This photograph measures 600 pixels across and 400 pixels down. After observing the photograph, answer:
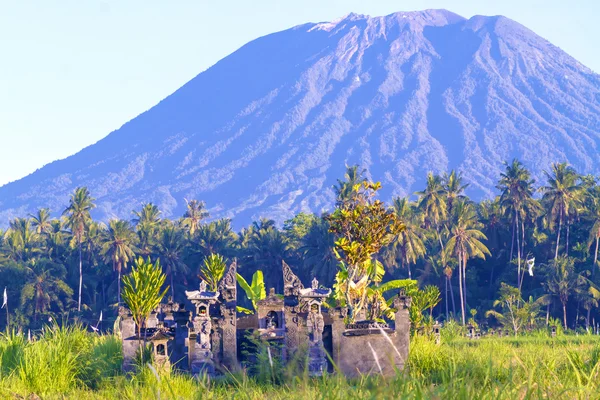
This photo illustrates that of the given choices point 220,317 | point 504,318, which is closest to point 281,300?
point 220,317

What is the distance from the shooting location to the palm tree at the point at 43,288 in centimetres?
8206

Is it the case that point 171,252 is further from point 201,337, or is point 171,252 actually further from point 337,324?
point 337,324

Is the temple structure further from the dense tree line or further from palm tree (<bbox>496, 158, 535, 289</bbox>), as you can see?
Result: palm tree (<bbox>496, 158, 535, 289</bbox>)

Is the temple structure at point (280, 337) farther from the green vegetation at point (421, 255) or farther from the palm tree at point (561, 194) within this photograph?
the palm tree at point (561, 194)

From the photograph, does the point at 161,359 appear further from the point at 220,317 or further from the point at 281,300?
the point at 281,300

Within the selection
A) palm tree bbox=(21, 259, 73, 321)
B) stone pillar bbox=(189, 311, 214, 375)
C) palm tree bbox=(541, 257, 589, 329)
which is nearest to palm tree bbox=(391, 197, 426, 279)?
palm tree bbox=(541, 257, 589, 329)

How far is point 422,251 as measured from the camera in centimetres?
7781

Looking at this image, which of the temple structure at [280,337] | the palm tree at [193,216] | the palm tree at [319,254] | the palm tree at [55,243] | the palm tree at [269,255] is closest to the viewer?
the temple structure at [280,337]

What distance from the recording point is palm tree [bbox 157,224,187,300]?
281 ft

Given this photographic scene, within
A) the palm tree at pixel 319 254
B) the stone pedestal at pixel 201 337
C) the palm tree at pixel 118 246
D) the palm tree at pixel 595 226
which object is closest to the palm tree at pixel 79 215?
the palm tree at pixel 118 246

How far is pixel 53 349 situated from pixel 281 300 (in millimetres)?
15366

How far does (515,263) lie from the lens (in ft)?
246

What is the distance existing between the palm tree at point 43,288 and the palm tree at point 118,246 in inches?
200

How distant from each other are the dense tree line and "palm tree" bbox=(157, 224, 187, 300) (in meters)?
0.12
